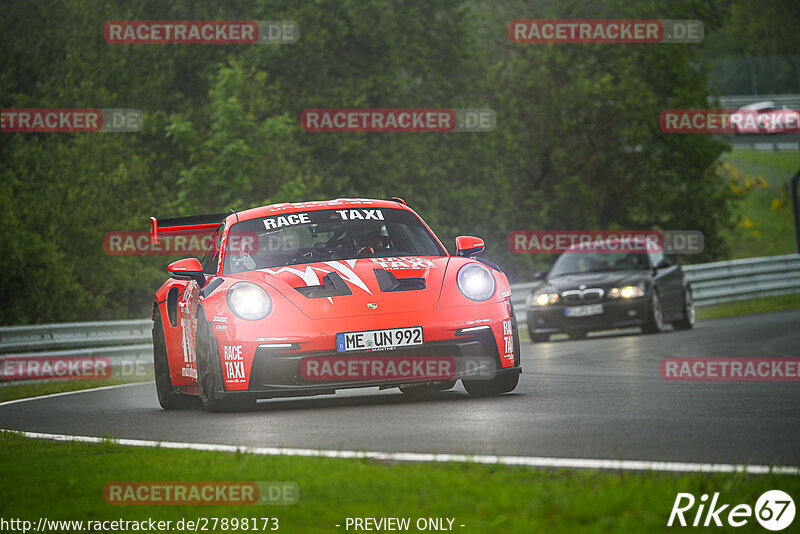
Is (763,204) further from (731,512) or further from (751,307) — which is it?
(731,512)

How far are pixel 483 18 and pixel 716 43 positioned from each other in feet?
176

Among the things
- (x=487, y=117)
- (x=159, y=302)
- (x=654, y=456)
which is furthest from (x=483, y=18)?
(x=654, y=456)

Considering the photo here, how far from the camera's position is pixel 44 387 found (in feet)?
50.5

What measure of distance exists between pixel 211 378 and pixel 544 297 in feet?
35.1

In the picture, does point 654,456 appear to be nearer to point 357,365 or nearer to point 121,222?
point 357,365

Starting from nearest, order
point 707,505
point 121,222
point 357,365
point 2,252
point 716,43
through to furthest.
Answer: point 707,505 < point 357,365 < point 2,252 < point 121,222 < point 716,43

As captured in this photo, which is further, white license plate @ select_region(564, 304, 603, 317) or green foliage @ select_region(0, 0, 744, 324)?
green foliage @ select_region(0, 0, 744, 324)

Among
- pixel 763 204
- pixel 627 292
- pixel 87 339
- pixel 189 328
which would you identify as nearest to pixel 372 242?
pixel 189 328

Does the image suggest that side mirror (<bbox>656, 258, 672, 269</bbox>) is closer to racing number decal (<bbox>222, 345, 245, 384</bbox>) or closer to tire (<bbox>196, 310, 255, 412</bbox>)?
tire (<bbox>196, 310, 255, 412</bbox>)

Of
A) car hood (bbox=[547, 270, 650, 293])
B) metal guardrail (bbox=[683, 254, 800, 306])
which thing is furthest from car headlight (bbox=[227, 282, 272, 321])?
metal guardrail (bbox=[683, 254, 800, 306])

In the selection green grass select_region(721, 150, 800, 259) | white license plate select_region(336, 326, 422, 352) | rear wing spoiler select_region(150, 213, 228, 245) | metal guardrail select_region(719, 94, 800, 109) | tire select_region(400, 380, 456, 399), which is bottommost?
tire select_region(400, 380, 456, 399)

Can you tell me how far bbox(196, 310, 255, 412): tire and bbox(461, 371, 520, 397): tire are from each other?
1658 mm

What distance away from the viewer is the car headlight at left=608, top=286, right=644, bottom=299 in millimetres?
18781

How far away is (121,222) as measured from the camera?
92.5ft
